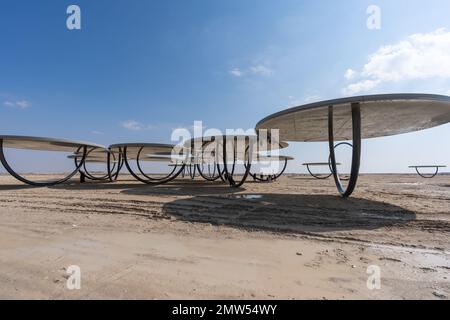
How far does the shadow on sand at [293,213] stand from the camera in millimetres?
5234

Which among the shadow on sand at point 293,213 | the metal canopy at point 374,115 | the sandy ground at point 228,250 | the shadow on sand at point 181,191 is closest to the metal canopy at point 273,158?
the metal canopy at point 374,115

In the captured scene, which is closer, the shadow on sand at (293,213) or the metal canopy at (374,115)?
the shadow on sand at (293,213)

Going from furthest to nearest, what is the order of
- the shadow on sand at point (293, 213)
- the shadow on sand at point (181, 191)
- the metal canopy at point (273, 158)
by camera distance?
the metal canopy at point (273, 158), the shadow on sand at point (181, 191), the shadow on sand at point (293, 213)

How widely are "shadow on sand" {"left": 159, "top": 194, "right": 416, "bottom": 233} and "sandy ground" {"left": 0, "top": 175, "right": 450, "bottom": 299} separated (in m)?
0.02

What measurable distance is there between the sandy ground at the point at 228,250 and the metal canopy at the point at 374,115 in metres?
2.52

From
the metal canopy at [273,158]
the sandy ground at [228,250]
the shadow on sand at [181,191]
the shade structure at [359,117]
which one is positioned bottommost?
the sandy ground at [228,250]

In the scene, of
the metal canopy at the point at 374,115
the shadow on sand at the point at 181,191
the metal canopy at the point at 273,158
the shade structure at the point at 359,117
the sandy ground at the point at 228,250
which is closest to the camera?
the sandy ground at the point at 228,250

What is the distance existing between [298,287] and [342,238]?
2088 mm

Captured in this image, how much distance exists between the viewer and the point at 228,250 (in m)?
3.88

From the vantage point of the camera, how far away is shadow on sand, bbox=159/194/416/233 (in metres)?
5.23

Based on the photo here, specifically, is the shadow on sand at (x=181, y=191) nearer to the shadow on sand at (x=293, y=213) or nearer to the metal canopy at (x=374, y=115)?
the shadow on sand at (x=293, y=213)

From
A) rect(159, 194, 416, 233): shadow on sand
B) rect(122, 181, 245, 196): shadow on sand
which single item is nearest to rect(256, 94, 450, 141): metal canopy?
rect(159, 194, 416, 233): shadow on sand
